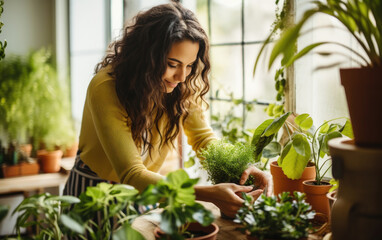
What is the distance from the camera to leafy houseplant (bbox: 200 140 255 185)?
122cm

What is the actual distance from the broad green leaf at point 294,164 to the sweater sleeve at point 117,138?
414 millimetres

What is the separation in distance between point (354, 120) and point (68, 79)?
388cm

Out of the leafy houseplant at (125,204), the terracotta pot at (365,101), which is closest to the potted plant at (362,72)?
the terracotta pot at (365,101)

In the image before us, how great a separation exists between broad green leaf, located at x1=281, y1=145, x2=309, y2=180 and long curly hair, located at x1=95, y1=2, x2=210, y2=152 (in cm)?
52

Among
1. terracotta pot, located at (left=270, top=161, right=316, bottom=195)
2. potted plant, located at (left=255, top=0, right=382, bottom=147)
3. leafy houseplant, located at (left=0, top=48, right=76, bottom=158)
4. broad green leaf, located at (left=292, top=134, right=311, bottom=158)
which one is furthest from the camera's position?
leafy houseplant, located at (left=0, top=48, right=76, bottom=158)

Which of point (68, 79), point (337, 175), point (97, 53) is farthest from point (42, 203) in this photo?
point (68, 79)

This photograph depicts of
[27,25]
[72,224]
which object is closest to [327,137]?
[72,224]

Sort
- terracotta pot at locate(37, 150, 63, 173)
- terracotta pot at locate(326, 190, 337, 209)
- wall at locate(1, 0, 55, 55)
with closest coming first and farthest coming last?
1. terracotta pot at locate(326, 190, 337, 209)
2. terracotta pot at locate(37, 150, 63, 173)
3. wall at locate(1, 0, 55, 55)

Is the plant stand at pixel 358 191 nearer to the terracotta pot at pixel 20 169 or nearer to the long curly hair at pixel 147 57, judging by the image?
the long curly hair at pixel 147 57

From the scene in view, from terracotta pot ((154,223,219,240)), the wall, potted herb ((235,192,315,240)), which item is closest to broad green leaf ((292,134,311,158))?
potted herb ((235,192,315,240))

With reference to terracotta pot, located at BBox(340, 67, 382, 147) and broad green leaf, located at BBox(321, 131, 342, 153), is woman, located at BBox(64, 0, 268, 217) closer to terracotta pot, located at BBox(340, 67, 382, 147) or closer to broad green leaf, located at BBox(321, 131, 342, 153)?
broad green leaf, located at BBox(321, 131, 342, 153)

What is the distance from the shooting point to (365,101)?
33.9 inches

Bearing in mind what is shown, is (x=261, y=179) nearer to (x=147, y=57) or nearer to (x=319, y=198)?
(x=319, y=198)

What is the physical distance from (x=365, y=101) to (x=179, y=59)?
694mm
